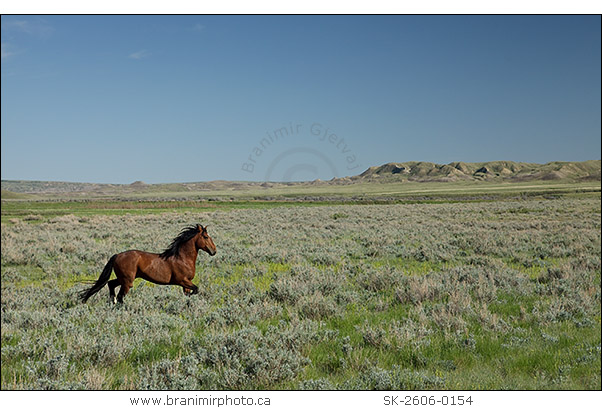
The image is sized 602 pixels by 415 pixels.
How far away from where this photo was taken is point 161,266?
17.7 ft

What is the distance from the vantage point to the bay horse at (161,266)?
5.03m

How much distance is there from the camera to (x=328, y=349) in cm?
555

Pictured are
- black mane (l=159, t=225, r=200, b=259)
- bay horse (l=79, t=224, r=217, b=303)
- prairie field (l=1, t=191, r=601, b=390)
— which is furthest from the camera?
black mane (l=159, t=225, r=200, b=259)

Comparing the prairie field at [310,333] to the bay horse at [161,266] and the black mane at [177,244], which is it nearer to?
the bay horse at [161,266]

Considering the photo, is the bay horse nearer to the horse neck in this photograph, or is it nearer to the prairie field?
the horse neck

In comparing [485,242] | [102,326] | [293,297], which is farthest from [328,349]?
[485,242]

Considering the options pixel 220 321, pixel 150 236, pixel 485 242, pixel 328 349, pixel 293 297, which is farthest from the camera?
pixel 150 236

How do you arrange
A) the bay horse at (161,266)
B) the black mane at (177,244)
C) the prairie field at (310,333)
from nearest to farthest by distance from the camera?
the prairie field at (310,333) < the bay horse at (161,266) < the black mane at (177,244)

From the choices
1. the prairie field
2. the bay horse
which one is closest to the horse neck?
the bay horse

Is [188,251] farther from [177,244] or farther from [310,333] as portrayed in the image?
[310,333]

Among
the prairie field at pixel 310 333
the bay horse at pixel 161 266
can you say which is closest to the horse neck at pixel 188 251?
the bay horse at pixel 161 266

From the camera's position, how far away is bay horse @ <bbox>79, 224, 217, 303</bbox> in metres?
5.03

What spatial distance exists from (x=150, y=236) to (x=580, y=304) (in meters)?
18.4

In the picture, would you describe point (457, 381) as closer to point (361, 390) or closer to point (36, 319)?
point (361, 390)
